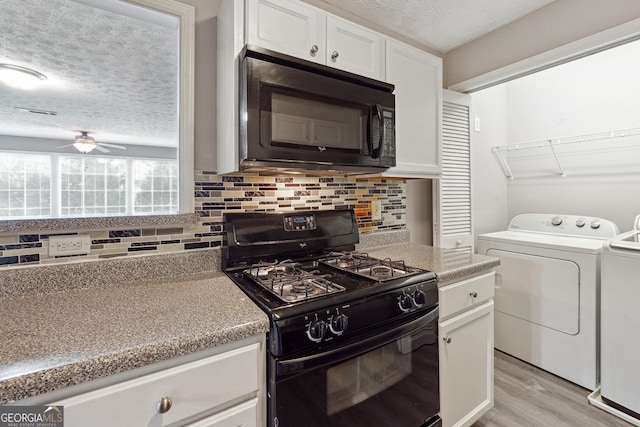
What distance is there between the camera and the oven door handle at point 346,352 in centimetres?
87

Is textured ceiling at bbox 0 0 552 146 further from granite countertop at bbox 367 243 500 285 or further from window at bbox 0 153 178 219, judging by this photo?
granite countertop at bbox 367 243 500 285

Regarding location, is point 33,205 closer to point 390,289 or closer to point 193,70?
point 193,70

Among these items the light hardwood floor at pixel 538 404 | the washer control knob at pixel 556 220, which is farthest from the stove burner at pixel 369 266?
the washer control knob at pixel 556 220

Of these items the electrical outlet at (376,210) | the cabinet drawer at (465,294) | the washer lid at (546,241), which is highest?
the electrical outlet at (376,210)

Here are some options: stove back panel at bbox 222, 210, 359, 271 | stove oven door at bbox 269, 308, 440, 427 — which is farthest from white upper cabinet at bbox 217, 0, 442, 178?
stove oven door at bbox 269, 308, 440, 427

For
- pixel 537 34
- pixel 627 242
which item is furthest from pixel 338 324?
pixel 537 34

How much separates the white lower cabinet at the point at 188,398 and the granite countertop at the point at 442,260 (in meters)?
0.87

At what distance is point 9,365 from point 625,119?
3.42 metres

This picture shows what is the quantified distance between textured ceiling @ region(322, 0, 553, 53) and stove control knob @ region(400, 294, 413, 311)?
1662mm

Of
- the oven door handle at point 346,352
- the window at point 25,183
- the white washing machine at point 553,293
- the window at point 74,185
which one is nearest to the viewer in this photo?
the oven door handle at point 346,352

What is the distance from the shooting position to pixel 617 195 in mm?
2229

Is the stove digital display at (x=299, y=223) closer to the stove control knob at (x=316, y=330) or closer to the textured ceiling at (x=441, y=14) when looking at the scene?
the stove control knob at (x=316, y=330)

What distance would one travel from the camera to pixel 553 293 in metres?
2.02

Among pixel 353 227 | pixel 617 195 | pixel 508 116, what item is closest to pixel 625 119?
pixel 617 195
